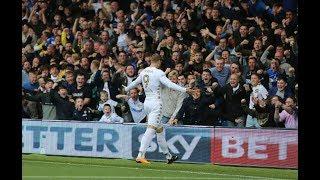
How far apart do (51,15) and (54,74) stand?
305cm

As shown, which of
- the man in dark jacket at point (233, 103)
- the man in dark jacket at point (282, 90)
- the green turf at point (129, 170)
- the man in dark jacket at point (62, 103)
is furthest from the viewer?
the man in dark jacket at point (62, 103)

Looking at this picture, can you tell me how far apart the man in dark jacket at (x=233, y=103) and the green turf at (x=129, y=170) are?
1.14 meters

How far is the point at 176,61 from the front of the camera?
13930mm

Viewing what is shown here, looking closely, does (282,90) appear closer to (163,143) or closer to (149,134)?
(163,143)

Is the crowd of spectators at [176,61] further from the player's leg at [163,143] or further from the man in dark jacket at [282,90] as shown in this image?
the player's leg at [163,143]

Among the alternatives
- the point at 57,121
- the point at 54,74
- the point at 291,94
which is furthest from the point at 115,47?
the point at 291,94

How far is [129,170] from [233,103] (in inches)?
99.0

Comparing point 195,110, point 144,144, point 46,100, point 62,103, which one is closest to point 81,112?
point 62,103

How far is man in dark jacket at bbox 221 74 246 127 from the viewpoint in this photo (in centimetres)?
1243

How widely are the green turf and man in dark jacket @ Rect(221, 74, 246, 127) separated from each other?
1.14 metres

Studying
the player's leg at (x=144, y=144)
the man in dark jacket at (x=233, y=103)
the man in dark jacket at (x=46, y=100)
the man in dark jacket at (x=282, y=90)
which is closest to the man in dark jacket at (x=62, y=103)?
the man in dark jacket at (x=46, y=100)

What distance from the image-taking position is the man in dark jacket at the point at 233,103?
1243 centimetres

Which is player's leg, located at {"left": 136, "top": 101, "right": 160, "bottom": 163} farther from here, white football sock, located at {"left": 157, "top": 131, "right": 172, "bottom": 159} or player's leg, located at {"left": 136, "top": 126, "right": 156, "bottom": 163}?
white football sock, located at {"left": 157, "top": 131, "right": 172, "bottom": 159}
